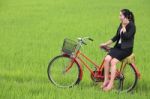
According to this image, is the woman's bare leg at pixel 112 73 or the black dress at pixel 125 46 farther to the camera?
the black dress at pixel 125 46

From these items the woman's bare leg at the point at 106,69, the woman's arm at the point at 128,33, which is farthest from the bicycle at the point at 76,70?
the woman's arm at the point at 128,33

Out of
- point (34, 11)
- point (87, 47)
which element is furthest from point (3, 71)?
point (34, 11)

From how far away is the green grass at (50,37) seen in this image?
6.99 metres

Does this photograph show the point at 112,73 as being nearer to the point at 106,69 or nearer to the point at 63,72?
the point at 106,69

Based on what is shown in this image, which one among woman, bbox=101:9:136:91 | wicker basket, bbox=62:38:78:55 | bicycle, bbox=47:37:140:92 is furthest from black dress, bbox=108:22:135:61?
wicker basket, bbox=62:38:78:55

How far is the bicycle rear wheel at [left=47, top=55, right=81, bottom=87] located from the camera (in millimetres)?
7613

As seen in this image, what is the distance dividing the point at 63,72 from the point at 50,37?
5134mm

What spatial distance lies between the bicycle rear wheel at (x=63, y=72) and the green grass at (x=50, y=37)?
135 millimetres

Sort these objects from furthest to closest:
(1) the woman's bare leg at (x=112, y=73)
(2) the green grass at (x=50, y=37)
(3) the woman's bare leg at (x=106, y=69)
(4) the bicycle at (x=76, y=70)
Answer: (4) the bicycle at (x=76, y=70) → (3) the woman's bare leg at (x=106, y=69) → (1) the woman's bare leg at (x=112, y=73) → (2) the green grass at (x=50, y=37)

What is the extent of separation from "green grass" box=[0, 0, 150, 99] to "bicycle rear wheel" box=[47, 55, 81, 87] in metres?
0.13

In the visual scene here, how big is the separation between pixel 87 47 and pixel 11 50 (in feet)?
5.87

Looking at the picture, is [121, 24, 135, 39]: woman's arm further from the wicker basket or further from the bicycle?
the wicker basket

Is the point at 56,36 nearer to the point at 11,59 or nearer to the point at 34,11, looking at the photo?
the point at 11,59

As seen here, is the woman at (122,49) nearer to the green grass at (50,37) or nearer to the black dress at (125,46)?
the black dress at (125,46)
